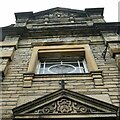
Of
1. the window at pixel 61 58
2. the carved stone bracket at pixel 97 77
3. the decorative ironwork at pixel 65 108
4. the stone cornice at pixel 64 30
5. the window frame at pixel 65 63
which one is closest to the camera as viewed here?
the decorative ironwork at pixel 65 108

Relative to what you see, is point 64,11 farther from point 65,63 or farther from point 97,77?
point 97,77

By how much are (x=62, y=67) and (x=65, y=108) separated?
2878 millimetres

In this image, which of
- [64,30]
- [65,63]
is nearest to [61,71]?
[65,63]

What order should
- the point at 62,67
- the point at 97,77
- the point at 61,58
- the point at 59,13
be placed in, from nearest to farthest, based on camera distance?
1. the point at 97,77
2. the point at 62,67
3. the point at 61,58
4. the point at 59,13

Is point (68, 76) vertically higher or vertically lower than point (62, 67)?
lower

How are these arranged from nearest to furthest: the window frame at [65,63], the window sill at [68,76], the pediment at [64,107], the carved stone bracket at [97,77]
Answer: the pediment at [64,107]
the carved stone bracket at [97,77]
the window sill at [68,76]
the window frame at [65,63]

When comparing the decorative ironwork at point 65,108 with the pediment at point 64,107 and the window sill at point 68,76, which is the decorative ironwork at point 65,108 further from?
the window sill at point 68,76

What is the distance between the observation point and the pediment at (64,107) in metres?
5.28

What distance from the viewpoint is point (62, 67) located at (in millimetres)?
8227

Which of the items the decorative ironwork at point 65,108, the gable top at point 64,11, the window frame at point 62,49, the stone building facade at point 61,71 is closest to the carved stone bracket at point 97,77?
the stone building facade at point 61,71

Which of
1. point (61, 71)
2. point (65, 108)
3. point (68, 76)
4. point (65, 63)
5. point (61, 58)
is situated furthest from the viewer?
point (61, 58)

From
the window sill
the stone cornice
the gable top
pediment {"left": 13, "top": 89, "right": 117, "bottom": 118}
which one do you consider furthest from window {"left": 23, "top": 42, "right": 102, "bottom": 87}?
the gable top

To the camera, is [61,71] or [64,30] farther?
[64,30]

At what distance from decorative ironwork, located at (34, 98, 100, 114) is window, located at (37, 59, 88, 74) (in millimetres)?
2256
